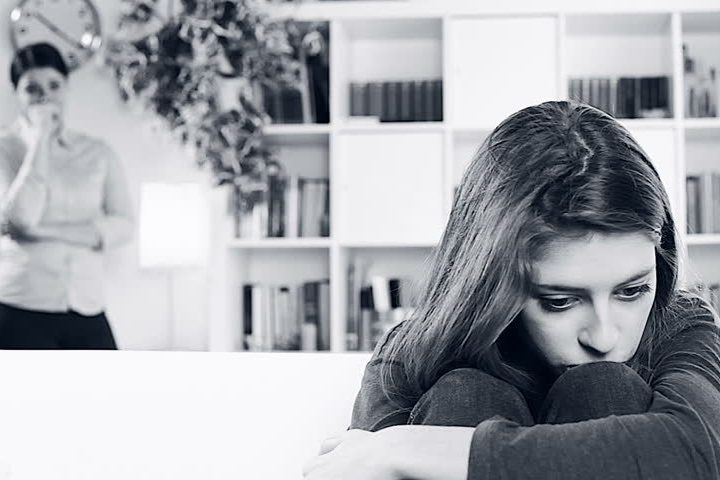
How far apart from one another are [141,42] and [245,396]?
2.44 meters

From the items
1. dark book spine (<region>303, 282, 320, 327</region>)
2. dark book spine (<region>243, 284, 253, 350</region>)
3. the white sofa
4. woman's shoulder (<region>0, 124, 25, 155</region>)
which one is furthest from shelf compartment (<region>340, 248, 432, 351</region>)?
the white sofa

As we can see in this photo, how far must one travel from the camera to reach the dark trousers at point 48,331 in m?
3.13

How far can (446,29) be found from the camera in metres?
3.72

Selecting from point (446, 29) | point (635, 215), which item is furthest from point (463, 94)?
point (635, 215)

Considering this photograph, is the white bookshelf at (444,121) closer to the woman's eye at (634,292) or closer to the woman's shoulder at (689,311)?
the woman's shoulder at (689,311)

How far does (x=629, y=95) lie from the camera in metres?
3.77

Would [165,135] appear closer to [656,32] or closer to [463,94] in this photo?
[463,94]

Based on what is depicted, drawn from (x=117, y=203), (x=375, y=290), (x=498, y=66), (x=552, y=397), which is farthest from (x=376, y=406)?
(x=498, y=66)

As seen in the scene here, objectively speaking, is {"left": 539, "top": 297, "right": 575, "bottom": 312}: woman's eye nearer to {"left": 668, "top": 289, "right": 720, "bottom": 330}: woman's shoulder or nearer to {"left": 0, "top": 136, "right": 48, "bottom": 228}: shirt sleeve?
{"left": 668, "top": 289, "right": 720, "bottom": 330}: woman's shoulder

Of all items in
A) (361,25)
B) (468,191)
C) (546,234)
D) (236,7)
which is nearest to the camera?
(546,234)

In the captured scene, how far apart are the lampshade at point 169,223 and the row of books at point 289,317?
441 millimetres

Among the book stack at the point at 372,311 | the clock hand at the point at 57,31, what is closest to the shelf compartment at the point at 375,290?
the book stack at the point at 372,311

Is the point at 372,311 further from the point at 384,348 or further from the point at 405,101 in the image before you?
the point at 384,348

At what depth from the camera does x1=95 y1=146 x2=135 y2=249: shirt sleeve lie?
3.33 m
